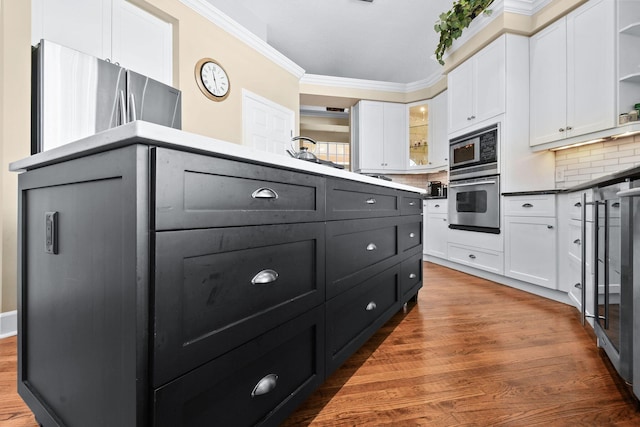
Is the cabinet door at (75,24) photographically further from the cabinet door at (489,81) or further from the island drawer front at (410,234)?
the cabinet door at (489,81)

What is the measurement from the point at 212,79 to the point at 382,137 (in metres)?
3.07

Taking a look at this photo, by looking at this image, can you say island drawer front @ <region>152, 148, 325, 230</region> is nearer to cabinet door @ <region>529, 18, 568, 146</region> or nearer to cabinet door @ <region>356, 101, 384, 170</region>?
cabinet door @ <region>529, 18, 568, 146</region>

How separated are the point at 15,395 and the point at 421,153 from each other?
17.7 ft

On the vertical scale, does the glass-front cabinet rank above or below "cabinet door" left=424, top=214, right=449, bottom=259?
above

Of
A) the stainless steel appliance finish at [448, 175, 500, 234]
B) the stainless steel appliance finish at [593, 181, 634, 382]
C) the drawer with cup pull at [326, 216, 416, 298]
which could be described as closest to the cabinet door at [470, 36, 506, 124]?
the stainless steel appliance finish at [448, 175, 500, 234]

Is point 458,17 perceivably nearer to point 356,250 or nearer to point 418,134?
point 418,134

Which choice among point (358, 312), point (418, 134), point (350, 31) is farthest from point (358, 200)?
point (418, 134)

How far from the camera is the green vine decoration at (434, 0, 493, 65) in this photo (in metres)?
3.32

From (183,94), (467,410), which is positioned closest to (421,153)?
(183,94)

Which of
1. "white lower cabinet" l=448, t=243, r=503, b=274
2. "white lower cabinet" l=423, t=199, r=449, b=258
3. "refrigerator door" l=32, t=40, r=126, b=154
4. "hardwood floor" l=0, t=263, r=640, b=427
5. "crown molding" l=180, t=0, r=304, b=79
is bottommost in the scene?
"hardwood floor" l=0, t=263, r=640, b=427

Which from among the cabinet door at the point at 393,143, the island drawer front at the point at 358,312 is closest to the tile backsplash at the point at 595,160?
the island drawer front at the point at 358,312

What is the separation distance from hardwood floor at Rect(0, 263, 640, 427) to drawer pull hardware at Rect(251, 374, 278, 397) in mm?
291

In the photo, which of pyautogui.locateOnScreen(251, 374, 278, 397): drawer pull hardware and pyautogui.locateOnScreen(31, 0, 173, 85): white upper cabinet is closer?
pyautogui.locateOnScreen(251, 374, 278, 397): drawer pull hardware

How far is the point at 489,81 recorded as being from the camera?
336 cm
